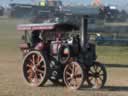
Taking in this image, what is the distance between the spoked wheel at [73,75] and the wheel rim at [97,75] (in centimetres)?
58

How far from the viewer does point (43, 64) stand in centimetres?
1836

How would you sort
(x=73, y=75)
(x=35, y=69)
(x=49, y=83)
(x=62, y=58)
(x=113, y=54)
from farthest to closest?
(x=113, y=54) < (x=49, y=83) < (x=35, y=69) < (x=62, y=58) < (x=73, y=75)

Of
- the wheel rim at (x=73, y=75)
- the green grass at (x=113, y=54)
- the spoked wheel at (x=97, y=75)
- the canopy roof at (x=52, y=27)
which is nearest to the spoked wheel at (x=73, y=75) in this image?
the wheel rim at (x=73, y=75)

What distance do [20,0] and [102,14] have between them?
112ft

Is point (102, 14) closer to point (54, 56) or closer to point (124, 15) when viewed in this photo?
point (124, 15)

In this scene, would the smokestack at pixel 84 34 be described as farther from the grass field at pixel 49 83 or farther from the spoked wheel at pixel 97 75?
the grass field at pixel 49 83

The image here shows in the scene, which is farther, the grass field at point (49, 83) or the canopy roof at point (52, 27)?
the canopy roof at point (52, 27)

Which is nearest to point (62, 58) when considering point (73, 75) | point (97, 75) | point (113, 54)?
point (73, 75)

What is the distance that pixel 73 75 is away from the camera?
17828 millimetres

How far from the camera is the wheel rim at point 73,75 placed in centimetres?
1760

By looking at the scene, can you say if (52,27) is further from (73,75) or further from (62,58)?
(73,75)

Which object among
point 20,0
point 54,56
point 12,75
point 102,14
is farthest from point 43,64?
point 20,0

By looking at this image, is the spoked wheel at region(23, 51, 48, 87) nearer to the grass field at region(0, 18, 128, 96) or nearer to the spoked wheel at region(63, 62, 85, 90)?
the grass field at region(0, 18, 128, 96)

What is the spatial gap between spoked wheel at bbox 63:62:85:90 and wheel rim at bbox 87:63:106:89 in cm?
58
